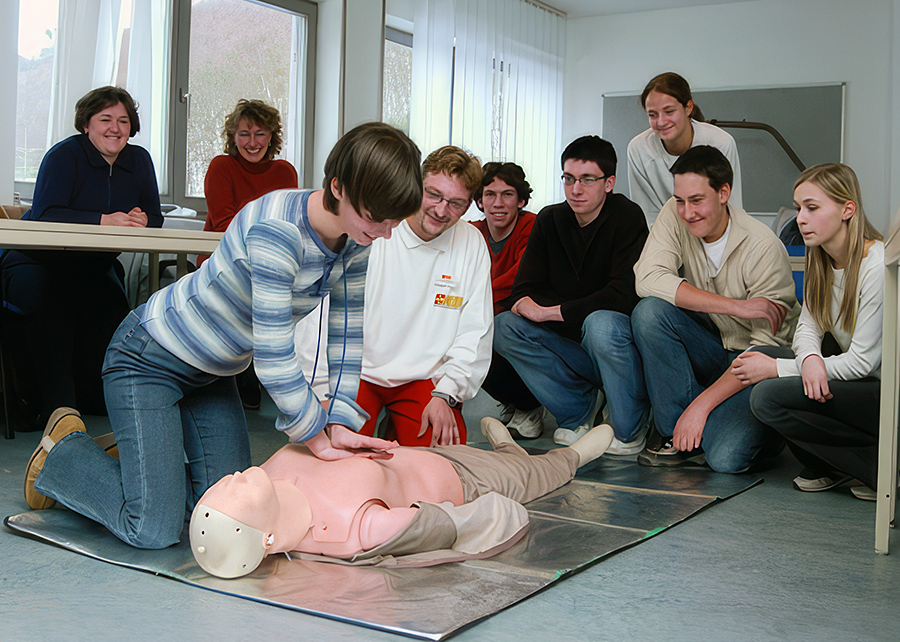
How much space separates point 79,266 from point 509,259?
1586mm

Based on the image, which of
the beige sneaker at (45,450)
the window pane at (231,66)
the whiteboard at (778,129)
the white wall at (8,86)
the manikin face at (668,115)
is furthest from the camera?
the whiteboard at (778,129)

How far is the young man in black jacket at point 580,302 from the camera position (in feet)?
9.02

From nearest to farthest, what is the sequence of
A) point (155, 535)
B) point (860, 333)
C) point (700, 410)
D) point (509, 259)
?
1. point (155, 535)
2. point (860, 333)
3. point (700, 410)
4. point (509, 259)

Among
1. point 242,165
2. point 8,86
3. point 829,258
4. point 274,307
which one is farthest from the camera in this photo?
point 242,165

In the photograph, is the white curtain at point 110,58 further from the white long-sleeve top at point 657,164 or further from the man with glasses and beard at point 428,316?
the white long-sleeve top at point 657,164

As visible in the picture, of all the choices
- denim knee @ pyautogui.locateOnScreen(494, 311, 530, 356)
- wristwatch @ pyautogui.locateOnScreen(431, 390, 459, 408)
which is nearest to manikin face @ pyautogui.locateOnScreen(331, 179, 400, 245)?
wristwatch @ pyautogui.locateOnScreen(431, 390, 459, 408)

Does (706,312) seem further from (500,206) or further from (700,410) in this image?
(500,206)

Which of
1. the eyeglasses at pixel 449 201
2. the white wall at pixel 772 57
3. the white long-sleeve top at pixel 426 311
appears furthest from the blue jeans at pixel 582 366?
the white wall at pixel 772 57

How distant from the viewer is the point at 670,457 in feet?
8.50

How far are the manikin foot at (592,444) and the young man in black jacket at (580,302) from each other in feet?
1.50

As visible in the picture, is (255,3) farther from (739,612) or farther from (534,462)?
(739,612)

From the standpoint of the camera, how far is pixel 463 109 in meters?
5.95

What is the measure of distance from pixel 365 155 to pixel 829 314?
4.57ft

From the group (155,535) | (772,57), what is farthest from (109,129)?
(772,57)
